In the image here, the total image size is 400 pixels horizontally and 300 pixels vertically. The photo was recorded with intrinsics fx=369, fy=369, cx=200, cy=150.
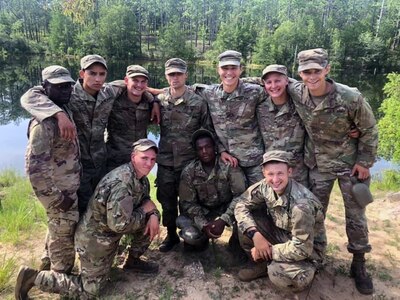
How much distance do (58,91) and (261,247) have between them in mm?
2898

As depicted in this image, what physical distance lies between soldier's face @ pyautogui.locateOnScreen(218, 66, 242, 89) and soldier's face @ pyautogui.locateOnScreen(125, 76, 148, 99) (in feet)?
3.47

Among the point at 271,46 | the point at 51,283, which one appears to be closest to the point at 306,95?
the point at 51,283

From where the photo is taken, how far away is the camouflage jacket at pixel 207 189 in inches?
197

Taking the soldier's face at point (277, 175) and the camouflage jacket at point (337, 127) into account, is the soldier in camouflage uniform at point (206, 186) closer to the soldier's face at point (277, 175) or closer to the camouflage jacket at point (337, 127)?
the soldier's face at point (277, 175)

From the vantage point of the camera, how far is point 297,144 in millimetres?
4941

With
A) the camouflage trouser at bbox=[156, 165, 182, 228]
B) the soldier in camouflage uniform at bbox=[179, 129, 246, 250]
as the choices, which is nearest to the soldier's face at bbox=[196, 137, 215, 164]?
the soldier in camouflage uniform at bbox=[179, 129, 246, 250]

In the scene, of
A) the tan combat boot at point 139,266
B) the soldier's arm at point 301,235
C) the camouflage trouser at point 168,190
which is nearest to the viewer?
the soldier's arm at point 301,235

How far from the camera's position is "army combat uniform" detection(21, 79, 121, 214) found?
4734 mm

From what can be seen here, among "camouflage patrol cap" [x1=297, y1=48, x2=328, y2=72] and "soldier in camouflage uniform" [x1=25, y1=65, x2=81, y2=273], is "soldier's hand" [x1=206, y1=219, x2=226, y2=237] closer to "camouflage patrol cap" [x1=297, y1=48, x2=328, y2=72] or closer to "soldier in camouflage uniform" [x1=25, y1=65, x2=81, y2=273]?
"soldier in camouflage uniform" [x1=25, y1=65, x2=81, y2=273]

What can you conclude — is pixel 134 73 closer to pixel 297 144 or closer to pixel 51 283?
pixel 297 144

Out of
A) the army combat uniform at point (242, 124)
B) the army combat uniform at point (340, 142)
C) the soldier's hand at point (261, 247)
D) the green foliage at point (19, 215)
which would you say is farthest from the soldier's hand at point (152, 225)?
the green foliage at point (19, 215)

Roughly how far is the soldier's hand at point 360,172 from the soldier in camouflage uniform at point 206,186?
1.41 metres

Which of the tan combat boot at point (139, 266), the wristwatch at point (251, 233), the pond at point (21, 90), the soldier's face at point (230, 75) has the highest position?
the soldier's face at point (230, 75)

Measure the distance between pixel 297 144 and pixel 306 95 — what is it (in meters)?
0.69
